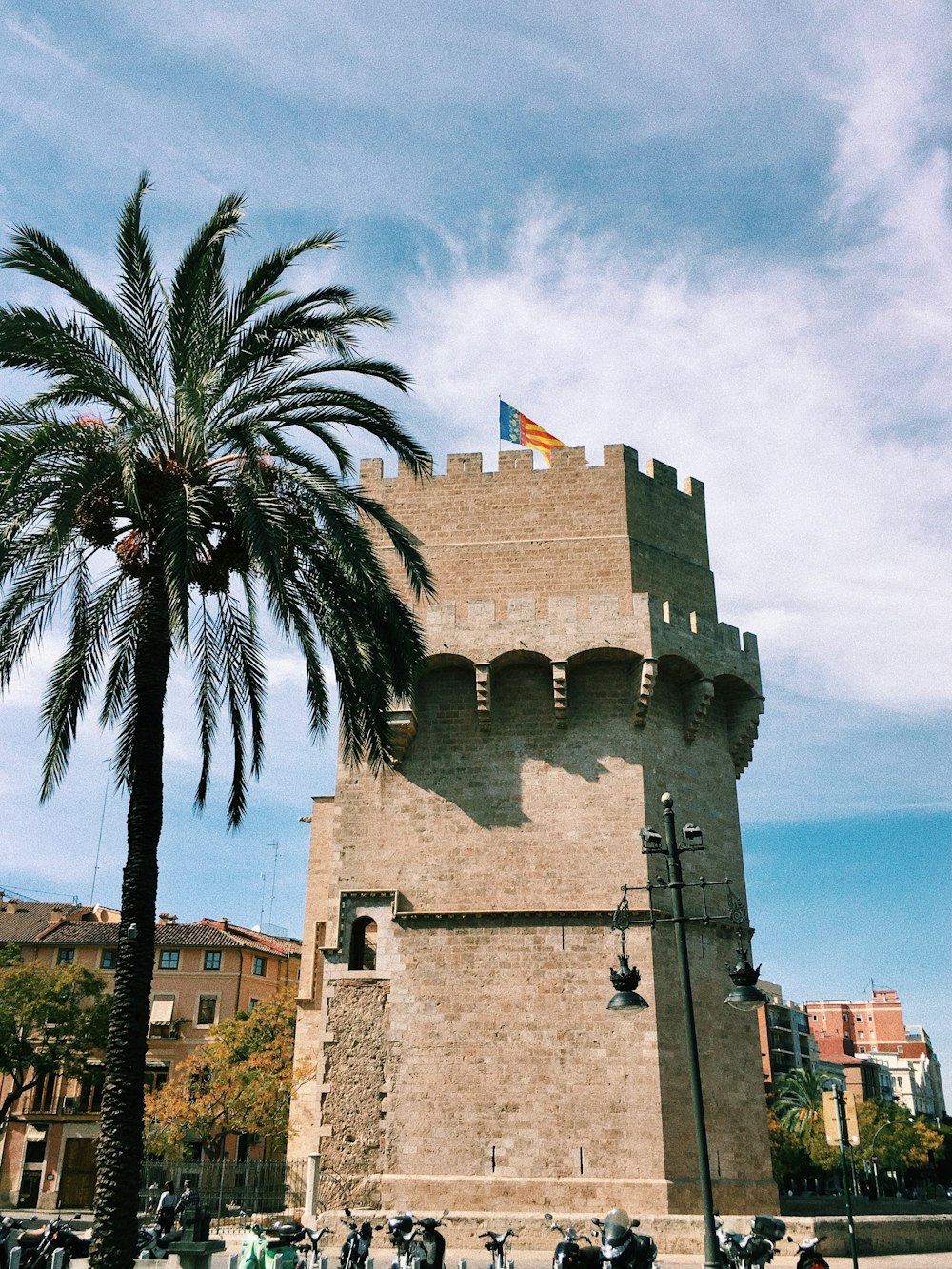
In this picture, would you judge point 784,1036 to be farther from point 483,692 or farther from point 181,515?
point 181,515

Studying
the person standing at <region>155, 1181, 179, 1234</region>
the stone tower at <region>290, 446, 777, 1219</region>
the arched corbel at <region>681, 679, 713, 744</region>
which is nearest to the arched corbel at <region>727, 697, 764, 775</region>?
the stone tower at <region>290, 446, 777, 1219</region>

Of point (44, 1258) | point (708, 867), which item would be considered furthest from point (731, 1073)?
point (44, 1258)

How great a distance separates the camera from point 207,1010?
48.2m

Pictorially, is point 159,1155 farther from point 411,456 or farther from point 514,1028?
point 411,456

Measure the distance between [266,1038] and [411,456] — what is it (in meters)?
30.9

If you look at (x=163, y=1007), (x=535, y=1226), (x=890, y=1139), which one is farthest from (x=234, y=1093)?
(x=890, y=1139)

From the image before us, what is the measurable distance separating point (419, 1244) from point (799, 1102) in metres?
63.2

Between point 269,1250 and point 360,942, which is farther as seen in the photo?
point 360,942

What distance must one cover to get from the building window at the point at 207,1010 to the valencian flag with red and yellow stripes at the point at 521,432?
33993 millimetres

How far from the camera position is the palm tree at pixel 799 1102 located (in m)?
62.1

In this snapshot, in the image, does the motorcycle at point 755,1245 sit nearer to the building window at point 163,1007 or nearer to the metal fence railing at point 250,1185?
the metal fence railing at point 250,1185

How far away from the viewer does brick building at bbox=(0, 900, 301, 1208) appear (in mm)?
43125

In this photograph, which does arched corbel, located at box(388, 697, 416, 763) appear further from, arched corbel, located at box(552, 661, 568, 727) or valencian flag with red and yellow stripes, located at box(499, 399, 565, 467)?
valencian flag with red and yellow stripes, located at box(499, 399, 565, 467)

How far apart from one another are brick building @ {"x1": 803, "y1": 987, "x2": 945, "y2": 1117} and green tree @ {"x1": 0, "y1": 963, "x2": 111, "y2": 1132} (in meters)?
71.0
